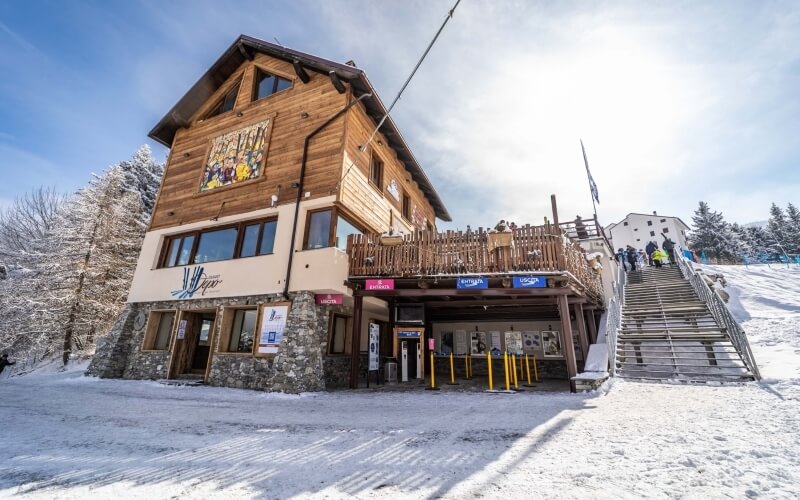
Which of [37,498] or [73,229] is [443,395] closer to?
[37,498]

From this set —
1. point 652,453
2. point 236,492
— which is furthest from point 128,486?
point 652,453

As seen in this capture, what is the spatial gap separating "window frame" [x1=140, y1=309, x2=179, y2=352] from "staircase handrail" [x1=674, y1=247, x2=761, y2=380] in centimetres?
1784

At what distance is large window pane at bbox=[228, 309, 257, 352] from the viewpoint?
12.3 m

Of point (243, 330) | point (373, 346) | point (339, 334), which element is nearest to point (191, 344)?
point (243, 330)

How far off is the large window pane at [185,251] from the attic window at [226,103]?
6614mm

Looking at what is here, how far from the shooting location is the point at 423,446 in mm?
4551

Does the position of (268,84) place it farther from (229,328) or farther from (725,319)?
(725,319)

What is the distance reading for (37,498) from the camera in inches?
124

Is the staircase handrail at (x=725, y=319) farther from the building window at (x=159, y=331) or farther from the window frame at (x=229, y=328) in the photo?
the building window at (x=159, y=331)

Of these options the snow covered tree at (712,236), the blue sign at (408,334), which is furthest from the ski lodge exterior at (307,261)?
the snow covered tree at (712,236)

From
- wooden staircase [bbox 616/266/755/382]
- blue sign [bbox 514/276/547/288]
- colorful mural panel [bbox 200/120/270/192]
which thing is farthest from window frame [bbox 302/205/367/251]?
wooden staircase [bbox 616/266/755/382]

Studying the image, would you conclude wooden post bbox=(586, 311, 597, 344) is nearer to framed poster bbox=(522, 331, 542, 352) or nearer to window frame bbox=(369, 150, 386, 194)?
framed poster bbox=(522, 331, 542, 352)

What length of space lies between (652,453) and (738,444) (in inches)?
43.8

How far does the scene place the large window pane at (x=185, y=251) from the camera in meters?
14.6
